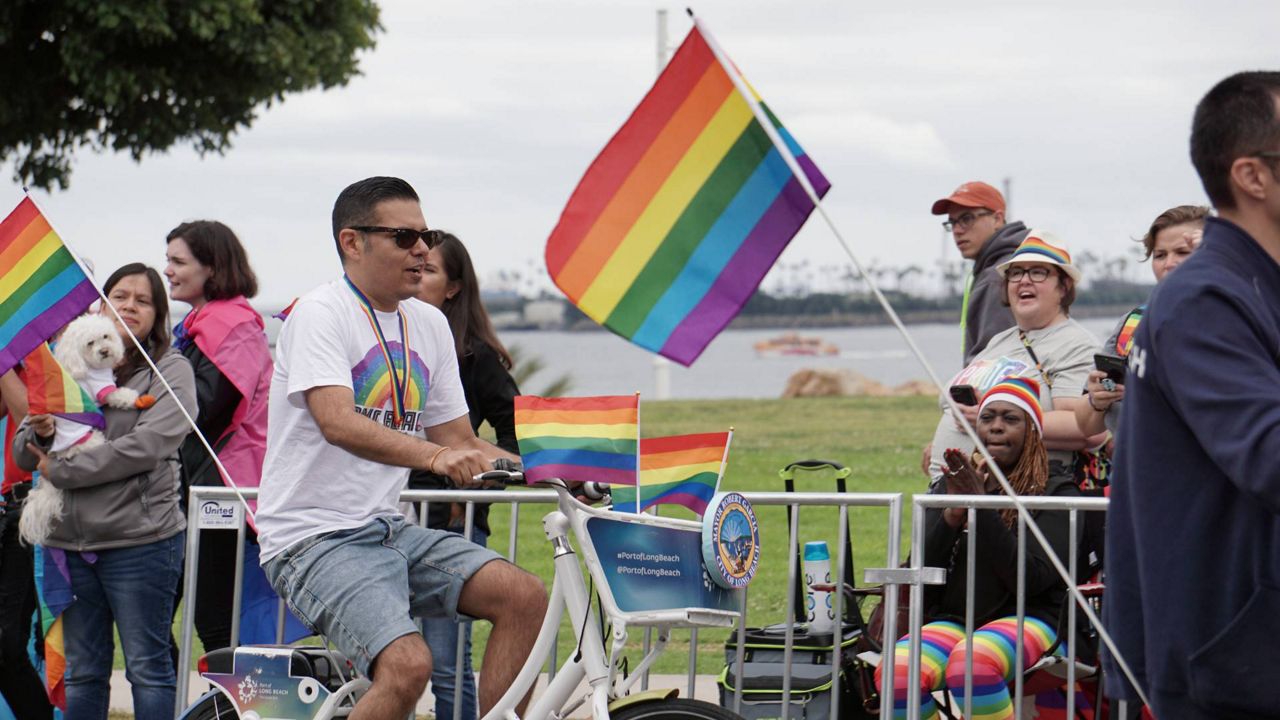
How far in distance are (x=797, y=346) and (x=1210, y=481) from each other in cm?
10574

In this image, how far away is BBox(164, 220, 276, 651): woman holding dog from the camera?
654cm

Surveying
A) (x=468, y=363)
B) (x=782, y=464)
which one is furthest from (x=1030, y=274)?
(x=782, y=464)

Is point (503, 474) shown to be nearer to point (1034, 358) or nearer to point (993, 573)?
point (993, 573)

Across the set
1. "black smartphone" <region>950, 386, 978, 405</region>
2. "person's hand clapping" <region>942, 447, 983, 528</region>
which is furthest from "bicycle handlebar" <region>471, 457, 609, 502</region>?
"black smartphone" <region>950, 386, 978, 405</region>

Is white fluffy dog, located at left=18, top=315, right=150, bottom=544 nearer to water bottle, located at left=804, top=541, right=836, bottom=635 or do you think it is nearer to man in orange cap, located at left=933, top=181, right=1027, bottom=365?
water bottle, located at left=804, top=541, right=836, bottom=635

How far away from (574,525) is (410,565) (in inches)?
23.1

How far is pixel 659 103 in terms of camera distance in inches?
174

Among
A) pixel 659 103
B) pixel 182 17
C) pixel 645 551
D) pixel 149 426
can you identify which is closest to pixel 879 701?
pixel 645 551

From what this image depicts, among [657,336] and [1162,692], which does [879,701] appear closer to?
[657,336]

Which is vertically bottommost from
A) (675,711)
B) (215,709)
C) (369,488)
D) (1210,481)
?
(215,709)

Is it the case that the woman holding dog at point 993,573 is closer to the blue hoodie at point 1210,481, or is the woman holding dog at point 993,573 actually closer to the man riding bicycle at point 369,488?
the man riding bicycle at point 369,488

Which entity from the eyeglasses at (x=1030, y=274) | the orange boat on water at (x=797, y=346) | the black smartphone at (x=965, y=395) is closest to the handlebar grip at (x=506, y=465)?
the black smartphone at (x=965, y=395)

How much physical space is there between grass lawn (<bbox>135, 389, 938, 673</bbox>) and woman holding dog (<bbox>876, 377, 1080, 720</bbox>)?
2.76 metres

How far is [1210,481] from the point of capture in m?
2.81
